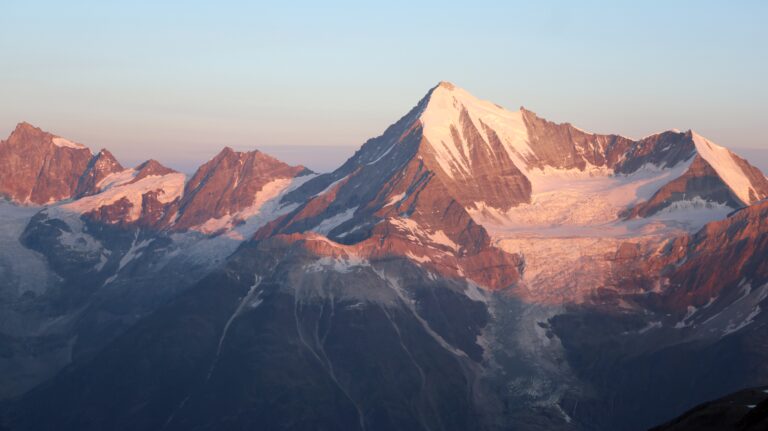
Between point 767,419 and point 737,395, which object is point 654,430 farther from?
point 767,419

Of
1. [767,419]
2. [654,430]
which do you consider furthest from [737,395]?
[767,419]

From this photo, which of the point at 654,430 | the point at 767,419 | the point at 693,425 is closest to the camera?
the point at 767,419

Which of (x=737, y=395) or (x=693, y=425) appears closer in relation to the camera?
(x=693, y=425)

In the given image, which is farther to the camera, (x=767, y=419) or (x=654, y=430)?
(x=654, y=430)

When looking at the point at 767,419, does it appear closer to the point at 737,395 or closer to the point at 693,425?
the point at 693,425

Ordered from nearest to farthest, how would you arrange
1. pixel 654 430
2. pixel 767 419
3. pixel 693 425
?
pixel 767 419 → pixel 693 425 → pixel 654 430

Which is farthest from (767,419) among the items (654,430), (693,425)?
(654,430)
